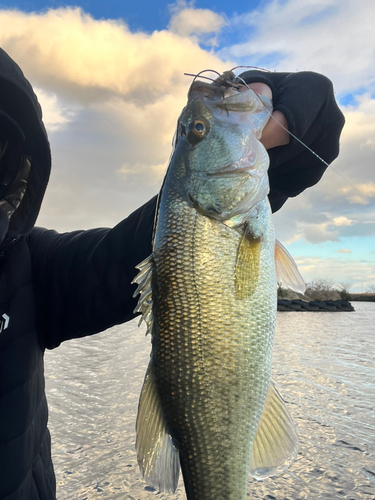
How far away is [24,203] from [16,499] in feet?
4.90

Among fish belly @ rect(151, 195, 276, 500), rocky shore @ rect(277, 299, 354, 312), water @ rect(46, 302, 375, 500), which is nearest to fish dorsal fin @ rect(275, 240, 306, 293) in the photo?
fish belly @ rect(151, 195, 276, 500)

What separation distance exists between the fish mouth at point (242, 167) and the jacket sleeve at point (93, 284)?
1.49ft

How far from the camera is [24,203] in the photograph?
7.15 feet

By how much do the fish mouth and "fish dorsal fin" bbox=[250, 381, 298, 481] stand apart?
0.84 m

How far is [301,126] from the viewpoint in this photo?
164 cm

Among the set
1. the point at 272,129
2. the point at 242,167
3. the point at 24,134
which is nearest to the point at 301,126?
the point at 272,129

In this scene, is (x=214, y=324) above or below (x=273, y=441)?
above

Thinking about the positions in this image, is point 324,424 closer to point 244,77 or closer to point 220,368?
point 220,368

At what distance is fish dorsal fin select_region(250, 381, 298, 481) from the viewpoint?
53.9 inches

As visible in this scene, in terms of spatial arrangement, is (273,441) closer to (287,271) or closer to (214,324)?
(214,324)

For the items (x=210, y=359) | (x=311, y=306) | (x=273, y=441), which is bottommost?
(x=311, y=306)

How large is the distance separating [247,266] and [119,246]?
2.54 feet

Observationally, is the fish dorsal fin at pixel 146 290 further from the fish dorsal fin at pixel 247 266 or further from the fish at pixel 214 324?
the fish dorsal fin at pixel 247 266

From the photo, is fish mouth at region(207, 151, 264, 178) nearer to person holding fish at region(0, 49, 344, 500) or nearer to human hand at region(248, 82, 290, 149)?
person holding fish at region(0, 49, 344, 500)
